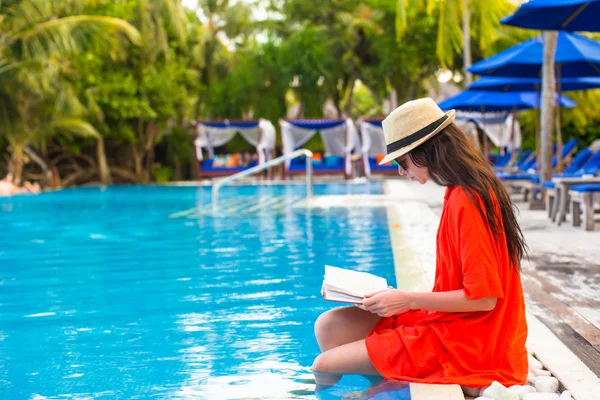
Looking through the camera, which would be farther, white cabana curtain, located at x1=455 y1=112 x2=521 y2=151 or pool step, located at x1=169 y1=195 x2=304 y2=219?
white cabana curtain, located at x1=455 y1=112 x2=521 y2=151

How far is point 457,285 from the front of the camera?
3.07 metres

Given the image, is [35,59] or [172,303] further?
[35,59]

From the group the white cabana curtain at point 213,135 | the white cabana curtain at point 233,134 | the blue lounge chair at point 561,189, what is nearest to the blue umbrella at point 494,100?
the blue lounge chair at point 561,189

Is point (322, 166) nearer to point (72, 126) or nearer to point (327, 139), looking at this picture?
point (327, 139)

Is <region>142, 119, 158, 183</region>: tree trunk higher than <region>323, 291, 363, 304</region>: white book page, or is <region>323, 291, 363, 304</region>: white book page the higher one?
<region>142, 119, 158, 183</region>: tree trunk

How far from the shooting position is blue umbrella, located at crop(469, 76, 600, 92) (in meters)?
14.3

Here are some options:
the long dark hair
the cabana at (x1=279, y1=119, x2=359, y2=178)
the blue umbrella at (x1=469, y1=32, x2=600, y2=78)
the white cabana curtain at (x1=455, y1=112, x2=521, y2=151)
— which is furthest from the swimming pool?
the cabana at (x1=279, y1=119, x2=359, y2=178)

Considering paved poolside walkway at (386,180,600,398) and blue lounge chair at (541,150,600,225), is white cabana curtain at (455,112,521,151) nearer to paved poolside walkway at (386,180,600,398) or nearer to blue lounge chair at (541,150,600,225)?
blue lounge chair at (541,150,600,225)

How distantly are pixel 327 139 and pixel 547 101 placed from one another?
16.8 metres

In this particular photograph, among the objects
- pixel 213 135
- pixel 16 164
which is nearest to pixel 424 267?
pixel 16 164

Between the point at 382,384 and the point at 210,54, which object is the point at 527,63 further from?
the point at 210,54

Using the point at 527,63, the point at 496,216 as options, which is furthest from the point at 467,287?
the point at 527,63

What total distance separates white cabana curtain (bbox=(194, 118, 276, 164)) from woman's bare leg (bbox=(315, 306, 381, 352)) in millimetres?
25129

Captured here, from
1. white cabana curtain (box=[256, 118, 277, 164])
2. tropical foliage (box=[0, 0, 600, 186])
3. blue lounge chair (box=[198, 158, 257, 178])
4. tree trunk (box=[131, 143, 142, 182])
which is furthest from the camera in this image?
tree trunk (box=[131, 143, 142, 182])
